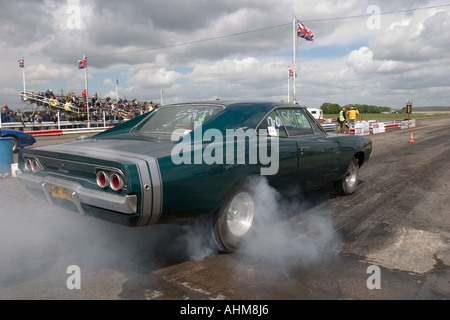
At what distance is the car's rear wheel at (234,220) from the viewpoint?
3180 mm

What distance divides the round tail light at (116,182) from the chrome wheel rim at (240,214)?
44.6 inches

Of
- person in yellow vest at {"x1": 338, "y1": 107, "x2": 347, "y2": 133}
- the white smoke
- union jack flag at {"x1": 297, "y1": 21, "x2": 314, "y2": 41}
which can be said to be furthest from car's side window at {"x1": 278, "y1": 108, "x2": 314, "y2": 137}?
union jack flag at {"x1": 297, "y1": 21, "x2": 314, "y2": 41}

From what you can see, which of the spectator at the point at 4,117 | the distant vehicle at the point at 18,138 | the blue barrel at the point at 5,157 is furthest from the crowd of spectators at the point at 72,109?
the blue barrel at the point at 5,157

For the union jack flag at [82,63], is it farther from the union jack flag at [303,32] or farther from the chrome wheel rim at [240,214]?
the chrome wheel rim at [240,214]

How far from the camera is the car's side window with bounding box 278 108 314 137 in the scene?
13.6 feet

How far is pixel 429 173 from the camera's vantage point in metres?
7.66

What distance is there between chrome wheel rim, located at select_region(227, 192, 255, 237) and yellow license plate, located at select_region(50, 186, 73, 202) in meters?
1.42

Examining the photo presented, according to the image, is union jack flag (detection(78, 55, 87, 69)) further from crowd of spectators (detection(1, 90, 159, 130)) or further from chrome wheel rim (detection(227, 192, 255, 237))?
chrome wheel rim (detection(227, 192, 255, 237))

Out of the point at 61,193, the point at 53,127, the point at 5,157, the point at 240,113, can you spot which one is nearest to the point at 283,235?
the point at 240,113

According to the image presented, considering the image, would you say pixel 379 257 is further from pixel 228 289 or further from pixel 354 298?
pixel 228 289

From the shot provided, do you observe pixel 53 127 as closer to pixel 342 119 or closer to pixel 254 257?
pixel 342 119

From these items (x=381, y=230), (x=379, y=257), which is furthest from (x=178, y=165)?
(x=381, y=230)

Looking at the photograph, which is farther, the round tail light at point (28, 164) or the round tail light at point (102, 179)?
the round tail light at point (28, 164)

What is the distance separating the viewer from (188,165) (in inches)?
111
